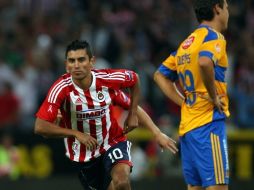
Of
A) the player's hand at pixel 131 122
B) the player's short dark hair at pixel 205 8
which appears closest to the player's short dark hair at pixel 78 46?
the player's hand at pixel 131 122

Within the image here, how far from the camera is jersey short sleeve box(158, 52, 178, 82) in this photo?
26.5ft

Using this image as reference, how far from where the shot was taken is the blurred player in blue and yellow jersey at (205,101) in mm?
7586

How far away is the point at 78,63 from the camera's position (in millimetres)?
8195

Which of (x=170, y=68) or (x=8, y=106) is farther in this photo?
(x=8, y=106)

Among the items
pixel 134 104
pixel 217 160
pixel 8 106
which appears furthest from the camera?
pixel 8 106

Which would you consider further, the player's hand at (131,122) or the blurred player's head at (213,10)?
the player's hand at (131,122)

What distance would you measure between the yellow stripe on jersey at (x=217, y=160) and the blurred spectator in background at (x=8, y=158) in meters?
6.72

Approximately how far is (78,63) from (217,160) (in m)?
1.53

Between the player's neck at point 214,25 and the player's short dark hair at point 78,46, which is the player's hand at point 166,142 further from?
the player's neck at point 214,25

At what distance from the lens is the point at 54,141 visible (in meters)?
14.6

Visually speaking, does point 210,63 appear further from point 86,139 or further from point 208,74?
point 86,139

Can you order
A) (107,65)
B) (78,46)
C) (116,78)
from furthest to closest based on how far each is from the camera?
(107,65)
(116,78)
(78,46)

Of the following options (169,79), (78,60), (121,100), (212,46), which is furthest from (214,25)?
(121,100)

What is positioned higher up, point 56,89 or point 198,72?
point 198,72
